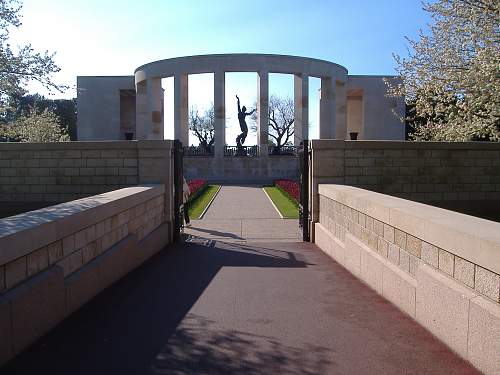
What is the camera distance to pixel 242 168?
34969mm

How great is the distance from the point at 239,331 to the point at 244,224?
30.1 feet

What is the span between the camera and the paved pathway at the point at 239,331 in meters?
4.00

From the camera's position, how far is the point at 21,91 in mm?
13180

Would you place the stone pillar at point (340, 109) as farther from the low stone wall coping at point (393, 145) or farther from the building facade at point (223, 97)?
the low stone wall coping at point (393, 145)

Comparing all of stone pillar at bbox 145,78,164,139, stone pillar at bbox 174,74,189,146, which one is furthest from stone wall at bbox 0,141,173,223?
stone pillar at bbox 145,78,164,139

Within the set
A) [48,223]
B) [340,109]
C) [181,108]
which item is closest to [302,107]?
[340,109]

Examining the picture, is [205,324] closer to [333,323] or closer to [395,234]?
[333,323]

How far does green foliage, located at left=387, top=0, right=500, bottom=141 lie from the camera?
12.8m

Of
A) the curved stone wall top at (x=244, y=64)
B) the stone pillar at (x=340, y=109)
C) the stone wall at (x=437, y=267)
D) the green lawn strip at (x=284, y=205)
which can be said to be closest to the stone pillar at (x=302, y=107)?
the curved stone wall top at (x=244, y=64)

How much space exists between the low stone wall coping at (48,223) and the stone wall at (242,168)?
1074 inches

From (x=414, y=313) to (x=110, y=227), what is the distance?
13.4 ft

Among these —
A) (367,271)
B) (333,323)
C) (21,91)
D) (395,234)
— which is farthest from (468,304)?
(21,91)

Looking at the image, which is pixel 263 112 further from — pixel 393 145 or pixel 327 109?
pixel 393 145

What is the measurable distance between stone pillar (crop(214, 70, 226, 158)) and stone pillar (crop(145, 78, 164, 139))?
6.11m
